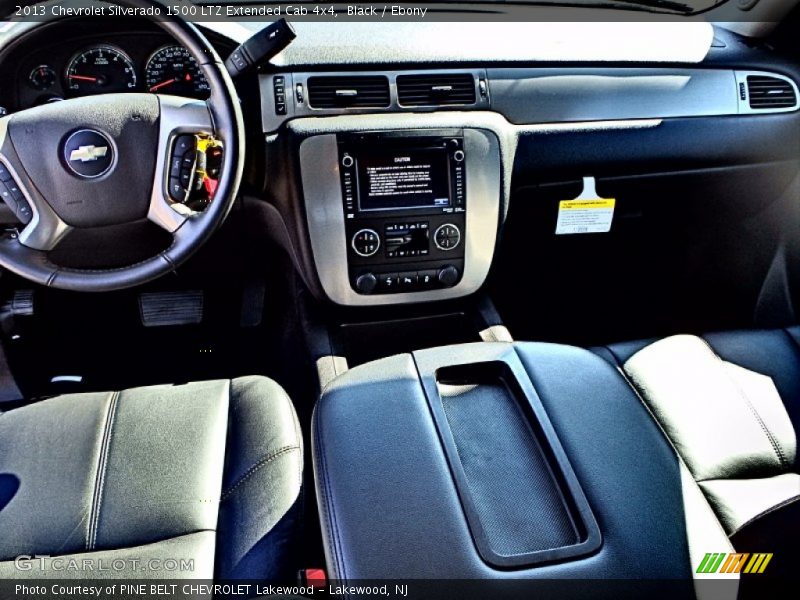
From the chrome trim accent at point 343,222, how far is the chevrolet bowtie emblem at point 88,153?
0.41 m

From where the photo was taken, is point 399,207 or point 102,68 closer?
point 102,68

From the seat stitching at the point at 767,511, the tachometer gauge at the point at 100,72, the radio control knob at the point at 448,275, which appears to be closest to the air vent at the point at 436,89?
the radio control knob at the point at 448,275

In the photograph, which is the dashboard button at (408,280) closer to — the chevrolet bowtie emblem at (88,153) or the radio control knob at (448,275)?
the radio control knob at (448,275)

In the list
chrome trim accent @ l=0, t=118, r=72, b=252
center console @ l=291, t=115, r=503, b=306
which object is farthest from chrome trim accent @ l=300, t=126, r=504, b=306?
chrome trim accent @ l=0, t=118, r=72, b=252

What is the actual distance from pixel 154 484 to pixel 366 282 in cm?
71

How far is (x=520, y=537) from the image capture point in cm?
108

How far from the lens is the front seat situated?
113 centimetres

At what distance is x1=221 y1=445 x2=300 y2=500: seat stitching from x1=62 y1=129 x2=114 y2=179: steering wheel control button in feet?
2.06

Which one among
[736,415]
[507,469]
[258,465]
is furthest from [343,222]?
[736,415]

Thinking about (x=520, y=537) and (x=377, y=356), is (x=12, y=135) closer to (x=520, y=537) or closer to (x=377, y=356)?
(x=377, y=356)

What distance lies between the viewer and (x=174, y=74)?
153cm

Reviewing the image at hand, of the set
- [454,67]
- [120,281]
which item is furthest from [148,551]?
[454,67]

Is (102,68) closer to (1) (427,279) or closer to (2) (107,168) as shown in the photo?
(2) (107,168)

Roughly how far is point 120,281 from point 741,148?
1.56 meters
